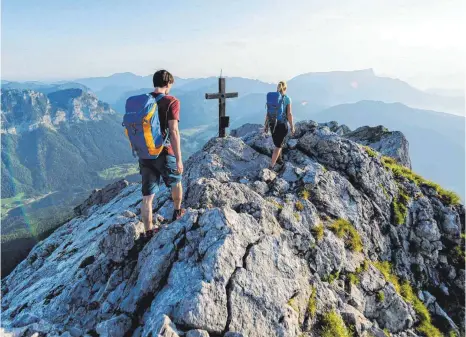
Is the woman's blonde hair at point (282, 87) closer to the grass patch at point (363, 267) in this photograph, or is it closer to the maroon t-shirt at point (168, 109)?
the maroon t-shirt at point (168, 109)


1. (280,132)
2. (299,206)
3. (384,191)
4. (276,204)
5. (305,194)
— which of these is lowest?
(384,191)

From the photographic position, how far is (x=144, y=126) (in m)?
9.27

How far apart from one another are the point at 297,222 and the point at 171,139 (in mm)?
6214

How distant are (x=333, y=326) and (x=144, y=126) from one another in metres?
8.53

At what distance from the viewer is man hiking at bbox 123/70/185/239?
9250mm

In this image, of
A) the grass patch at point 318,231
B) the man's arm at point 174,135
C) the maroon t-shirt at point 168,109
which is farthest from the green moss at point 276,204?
the maroon t-shirt at point 168,109

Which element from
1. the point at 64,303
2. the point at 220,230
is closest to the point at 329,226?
the point at 220,230

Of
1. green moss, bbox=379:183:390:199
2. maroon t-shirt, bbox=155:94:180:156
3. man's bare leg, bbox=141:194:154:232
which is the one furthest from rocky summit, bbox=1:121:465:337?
maroon t-shirt, bbox=155:94:180:156

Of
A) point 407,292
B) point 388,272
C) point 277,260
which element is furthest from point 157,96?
point 407,292

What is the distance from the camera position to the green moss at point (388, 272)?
13043mm

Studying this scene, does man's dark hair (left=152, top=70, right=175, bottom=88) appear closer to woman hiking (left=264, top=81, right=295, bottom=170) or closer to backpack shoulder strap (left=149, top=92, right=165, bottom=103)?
backpack shoulder strap (left=149, top=92, right=165, bottom=103)

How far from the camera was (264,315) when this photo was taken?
8203mm

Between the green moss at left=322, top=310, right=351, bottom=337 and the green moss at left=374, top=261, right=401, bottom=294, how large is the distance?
179 inches

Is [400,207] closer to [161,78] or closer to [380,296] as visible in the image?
[380,296]
